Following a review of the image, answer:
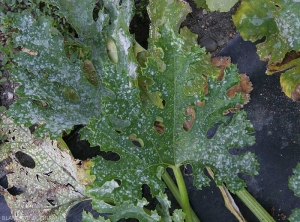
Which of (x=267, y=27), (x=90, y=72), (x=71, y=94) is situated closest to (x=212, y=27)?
(x=267, y=27)

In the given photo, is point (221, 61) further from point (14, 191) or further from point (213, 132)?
point (14, 191)

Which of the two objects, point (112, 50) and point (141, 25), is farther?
point (141, 25)

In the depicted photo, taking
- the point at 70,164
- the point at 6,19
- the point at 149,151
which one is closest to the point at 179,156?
the point at 149,151

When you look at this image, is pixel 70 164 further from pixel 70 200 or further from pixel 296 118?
pixel 296 118

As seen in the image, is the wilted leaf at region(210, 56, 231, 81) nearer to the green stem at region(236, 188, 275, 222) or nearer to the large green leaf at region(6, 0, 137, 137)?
the large green leaf at region(6, 0, 137, 137)

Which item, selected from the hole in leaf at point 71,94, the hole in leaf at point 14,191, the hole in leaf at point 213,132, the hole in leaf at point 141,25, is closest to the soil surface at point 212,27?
the hole in leaf at point 141,25

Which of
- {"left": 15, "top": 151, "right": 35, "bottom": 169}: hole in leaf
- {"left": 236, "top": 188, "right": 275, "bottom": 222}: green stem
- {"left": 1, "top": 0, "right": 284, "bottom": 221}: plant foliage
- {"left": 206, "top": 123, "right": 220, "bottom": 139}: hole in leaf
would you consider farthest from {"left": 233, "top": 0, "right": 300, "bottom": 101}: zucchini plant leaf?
{"left": 15, "top": 151, "right": 35, "bottom": 169}: hole in leaf
